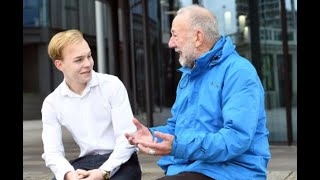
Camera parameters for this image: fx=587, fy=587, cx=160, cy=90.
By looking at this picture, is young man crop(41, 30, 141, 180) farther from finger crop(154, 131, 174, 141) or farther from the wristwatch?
finger crop(154, 131, 174, 141)

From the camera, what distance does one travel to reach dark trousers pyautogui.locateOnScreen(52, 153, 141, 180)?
10.1 ft

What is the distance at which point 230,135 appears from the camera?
2.46 metres

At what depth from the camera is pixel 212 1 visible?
10609 mm

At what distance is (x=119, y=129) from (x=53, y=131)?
395mm

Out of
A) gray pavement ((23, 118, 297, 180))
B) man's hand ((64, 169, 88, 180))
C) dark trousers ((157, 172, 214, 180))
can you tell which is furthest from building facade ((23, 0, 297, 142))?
dark trousers ((157, 172, 214, 180))

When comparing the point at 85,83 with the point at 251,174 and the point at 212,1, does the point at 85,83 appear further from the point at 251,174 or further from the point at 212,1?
the point at 212,1

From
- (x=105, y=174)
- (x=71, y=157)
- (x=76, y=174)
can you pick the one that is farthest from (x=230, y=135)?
(x=71, y=157)

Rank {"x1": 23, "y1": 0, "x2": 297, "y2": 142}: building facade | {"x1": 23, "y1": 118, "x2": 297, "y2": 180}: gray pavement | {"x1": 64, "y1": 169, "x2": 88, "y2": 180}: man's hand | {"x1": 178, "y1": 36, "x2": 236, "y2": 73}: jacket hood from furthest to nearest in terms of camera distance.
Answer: {"x1": 23, "y1": 0, "x2": 297, "y2": 142}: building facade
{"x1": 23, "y1": 118, "x2": 297, "y2": 180}: gray pavement
{"x1": 64, "y1": 169, "x2": 88, "y2": 180}: man's hand
{"x1": 178, "y1": 36, "x2": 236, "y2": 73}: jacket hood

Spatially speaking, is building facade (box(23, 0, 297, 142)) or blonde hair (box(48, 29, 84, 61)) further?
building facade (box(23, 0, 297, 142))

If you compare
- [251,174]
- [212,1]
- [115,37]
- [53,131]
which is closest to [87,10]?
[115,37]

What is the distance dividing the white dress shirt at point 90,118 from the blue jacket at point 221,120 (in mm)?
399

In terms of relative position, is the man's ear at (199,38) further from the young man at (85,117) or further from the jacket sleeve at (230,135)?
the young man at (85,117)

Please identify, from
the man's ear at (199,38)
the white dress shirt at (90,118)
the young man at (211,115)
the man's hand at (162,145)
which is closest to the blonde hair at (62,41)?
the white dress shirt at (90,118)
